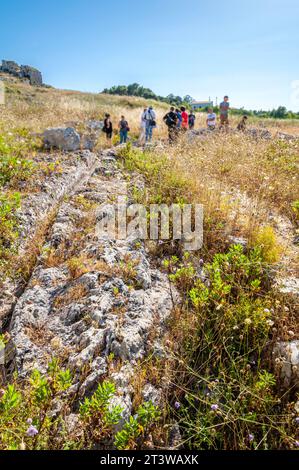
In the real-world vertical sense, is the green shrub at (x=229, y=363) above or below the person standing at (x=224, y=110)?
below

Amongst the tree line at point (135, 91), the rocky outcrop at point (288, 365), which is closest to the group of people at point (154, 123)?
the rocky outcrop at point (288, 365)

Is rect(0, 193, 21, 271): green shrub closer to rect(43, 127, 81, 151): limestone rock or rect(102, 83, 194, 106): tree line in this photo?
rect(43, 127, 81, 151): limestone rock

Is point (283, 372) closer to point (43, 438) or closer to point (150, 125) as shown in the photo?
point (43, 438)

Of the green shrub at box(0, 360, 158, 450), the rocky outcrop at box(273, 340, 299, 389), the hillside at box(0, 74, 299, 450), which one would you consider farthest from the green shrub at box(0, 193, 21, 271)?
the rocky outcrop at box(273, 340, 299, 389)

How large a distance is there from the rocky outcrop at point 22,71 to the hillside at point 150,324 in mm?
52170

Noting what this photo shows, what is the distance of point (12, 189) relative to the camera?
5.63 metres

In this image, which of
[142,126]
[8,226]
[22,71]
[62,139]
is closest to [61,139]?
[62,139]

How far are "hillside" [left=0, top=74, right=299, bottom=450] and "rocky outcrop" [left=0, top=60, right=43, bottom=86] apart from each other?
171 feet

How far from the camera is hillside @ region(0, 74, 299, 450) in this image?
2248 millimetres

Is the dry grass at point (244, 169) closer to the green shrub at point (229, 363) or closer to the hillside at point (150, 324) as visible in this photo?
the hillside at point (150, 324)

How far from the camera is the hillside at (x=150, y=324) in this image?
2248mm

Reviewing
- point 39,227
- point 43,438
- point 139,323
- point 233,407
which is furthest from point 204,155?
point 43,438

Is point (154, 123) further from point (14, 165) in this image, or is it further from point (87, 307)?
point (87, 307)

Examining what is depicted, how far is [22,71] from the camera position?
168 feet
